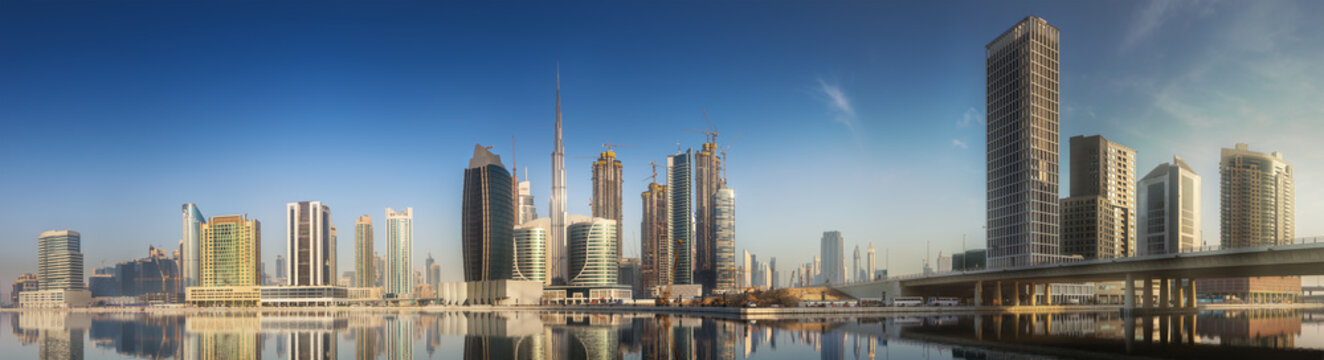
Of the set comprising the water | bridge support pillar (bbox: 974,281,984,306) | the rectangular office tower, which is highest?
the rectangular office tower

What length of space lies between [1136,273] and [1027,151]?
6436 centimetres

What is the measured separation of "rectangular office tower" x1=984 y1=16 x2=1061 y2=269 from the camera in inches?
7362

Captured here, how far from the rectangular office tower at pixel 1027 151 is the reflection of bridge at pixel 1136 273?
12506 mm

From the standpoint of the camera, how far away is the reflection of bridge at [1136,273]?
311 ft

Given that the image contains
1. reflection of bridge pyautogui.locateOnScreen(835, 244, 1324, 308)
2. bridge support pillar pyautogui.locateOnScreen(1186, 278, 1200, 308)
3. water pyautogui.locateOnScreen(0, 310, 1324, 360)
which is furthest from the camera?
bridge support pillar pyautogui.locateOnScreen(1186, 278, 1200, 308)

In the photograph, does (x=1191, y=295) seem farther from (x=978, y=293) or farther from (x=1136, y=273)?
(x=978, y=293)

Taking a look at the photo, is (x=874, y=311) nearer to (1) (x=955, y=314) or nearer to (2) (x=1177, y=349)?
(1) (x=955, y=314)

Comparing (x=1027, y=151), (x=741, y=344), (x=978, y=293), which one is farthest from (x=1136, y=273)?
(x=741, y=344)

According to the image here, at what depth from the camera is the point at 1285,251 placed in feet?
299

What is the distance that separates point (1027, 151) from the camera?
187625 mm

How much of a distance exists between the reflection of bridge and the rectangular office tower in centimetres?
1251

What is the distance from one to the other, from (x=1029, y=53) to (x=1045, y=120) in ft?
50.6

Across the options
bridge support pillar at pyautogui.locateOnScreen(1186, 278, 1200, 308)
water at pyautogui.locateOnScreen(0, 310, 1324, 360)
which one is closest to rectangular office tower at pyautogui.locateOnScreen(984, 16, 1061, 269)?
bridge support pillar at pyautogui.locateOnScreen(1186, 278, 1200, 308)

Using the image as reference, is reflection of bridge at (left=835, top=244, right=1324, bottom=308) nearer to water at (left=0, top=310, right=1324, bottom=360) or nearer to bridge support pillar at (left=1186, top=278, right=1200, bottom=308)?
bridge support pillar at (left=1186, top=278, right=1200, bottom=308)
